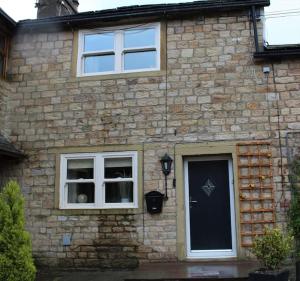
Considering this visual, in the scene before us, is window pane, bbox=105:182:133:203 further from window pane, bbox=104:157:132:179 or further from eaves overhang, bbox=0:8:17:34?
eaves overhang, bbox=0:8:17:34

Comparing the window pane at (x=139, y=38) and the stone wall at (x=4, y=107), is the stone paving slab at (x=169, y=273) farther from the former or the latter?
the window pane at (x=139, y=38)

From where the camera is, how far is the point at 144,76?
960cm

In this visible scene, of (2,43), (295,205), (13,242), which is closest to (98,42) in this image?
(2,43)

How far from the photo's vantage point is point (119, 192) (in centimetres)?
945

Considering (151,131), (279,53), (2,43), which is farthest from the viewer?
(2,43)

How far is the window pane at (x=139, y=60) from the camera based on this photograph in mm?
9781

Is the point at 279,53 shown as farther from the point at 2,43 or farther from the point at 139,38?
the point at 2,43

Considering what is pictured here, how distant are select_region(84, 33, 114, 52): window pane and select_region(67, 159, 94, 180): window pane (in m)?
2.52

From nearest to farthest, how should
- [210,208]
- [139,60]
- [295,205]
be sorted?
[295,205] < [210,208] < [139,60]

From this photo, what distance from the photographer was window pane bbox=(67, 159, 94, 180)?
966 centimetres

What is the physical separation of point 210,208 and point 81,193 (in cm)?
274

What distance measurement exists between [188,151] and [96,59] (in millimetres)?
2991

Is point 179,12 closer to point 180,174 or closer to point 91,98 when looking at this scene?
point 91,98

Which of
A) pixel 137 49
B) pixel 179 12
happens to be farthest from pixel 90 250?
pixel 179 12
